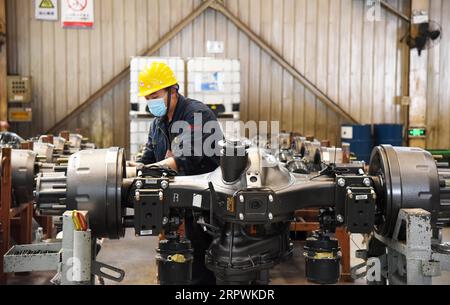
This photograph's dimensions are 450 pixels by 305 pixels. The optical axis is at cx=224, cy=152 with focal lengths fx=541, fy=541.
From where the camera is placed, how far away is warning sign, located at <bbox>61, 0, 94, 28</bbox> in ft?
28.0

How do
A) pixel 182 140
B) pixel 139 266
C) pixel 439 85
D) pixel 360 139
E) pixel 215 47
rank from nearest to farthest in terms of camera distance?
pixel 182 140 < pixel 139 266 < pixel 360 139 < pixel 215 47 < pixel 439 85

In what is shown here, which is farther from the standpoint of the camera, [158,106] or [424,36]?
[424,36]

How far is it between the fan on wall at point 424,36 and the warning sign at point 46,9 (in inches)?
223

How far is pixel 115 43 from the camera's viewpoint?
8.66 m

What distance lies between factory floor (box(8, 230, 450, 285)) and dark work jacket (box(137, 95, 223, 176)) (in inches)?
48.0

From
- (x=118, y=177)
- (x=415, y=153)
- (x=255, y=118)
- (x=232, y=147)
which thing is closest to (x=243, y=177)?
(x=232, y=147)

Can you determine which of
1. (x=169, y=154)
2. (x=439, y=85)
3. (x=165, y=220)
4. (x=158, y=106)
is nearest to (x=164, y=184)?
(x=165, y=220)

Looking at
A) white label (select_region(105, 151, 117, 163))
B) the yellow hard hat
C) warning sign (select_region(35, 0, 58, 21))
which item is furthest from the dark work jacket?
warning sign (select_region(35, 0, 58, 21))

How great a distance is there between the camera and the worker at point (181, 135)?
9.34ft

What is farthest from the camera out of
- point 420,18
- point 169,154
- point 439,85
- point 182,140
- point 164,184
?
point 439,85

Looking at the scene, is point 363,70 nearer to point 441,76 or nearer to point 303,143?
point 441,76

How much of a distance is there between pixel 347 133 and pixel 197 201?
21.8ft

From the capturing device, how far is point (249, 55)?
883 cm

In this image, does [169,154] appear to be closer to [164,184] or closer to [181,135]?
[181,135]
